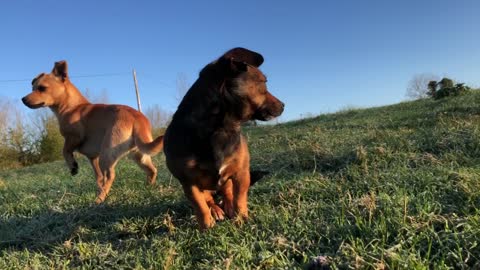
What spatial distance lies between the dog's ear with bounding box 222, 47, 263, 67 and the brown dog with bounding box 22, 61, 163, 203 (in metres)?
2.27

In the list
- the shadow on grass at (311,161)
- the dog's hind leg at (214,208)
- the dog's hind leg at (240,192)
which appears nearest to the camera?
the dog's hind leg at (240,192)

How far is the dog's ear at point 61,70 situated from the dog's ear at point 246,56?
403cm

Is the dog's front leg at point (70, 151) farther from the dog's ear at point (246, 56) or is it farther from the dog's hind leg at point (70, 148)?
A: the dog's ear at point (246, 56)

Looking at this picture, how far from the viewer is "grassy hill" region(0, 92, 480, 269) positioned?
2.06 m

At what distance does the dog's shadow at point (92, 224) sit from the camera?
337 cm

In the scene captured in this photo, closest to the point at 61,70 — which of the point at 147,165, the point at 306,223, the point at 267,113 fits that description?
the point at 147,165

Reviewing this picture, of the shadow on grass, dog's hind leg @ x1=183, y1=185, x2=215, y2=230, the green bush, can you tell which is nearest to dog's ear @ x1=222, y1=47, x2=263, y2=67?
dog's hind leg @ x1=183, y1=185, x2=215, y2=230

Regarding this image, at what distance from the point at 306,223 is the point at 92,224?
213cm

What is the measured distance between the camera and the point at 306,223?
2.64m

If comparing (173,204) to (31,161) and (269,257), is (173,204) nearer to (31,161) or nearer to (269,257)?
(269,257)

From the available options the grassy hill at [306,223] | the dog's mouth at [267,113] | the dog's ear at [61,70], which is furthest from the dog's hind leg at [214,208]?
the dog's ear at [61,70]

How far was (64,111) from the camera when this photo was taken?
20.0 feet

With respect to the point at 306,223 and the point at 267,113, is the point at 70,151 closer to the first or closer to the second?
the point at 267,113

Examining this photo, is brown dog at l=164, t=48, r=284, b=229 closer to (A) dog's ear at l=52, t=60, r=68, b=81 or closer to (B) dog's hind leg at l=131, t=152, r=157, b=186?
(B) dog's hind leg at l=131, t=152, r=157, b=186
